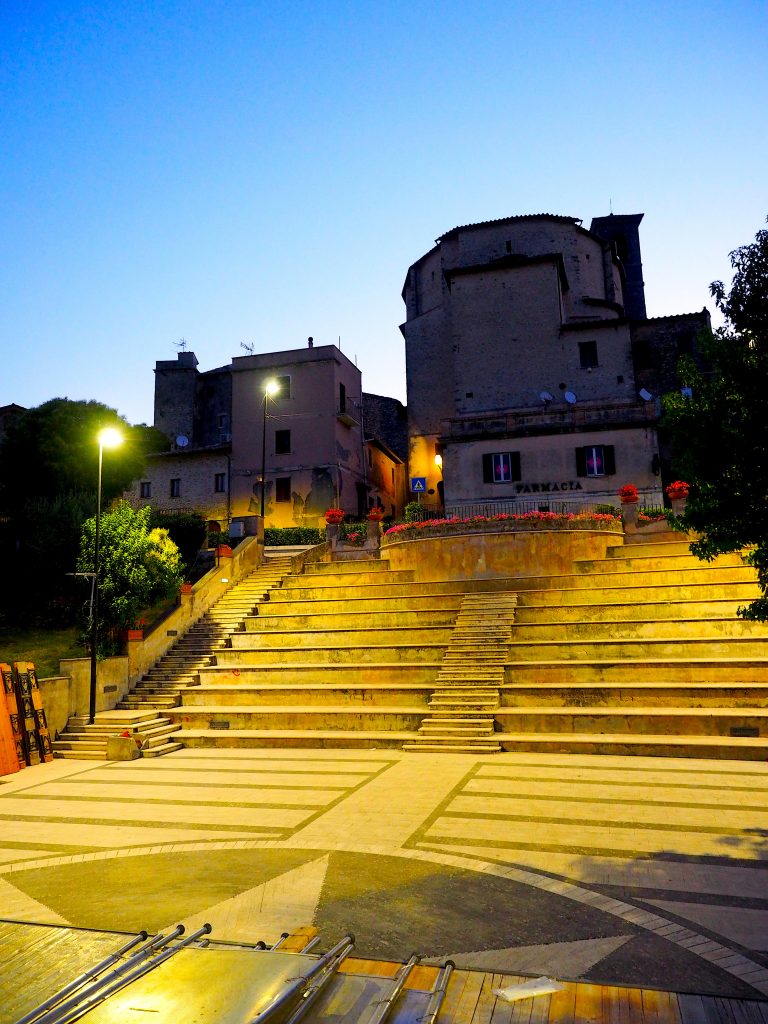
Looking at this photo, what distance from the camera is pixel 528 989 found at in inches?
157

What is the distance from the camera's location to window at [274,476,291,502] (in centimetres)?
4016

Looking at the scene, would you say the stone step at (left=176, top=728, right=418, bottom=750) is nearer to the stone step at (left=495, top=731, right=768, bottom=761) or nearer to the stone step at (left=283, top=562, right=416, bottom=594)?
the stone step at (left=495, top=731, right=768, bottom=761)

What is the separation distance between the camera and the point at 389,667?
54.2 feet

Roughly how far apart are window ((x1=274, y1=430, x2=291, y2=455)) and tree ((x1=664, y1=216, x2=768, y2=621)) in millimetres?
34665

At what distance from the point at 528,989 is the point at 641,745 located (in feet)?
30.9

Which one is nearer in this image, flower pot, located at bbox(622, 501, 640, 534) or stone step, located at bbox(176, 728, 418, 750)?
stone step, located at bbox(176, 728, 418, 750)

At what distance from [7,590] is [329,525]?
12.7 metres

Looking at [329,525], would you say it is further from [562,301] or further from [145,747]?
[562,301]

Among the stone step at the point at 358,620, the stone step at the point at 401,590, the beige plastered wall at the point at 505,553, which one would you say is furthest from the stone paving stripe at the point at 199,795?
the beige plastered wall at the point at 505,553

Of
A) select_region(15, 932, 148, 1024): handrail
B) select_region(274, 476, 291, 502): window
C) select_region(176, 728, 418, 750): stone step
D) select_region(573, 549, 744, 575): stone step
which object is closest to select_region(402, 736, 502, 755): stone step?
select_region(176, 728, 418, 750): stone step

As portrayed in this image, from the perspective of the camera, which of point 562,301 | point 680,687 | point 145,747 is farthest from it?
point 562,301

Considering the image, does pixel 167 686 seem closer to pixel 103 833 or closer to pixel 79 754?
pixel 79 754

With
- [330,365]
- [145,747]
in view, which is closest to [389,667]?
[145,747]

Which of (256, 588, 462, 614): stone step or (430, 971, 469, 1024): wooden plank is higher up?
(256, 588, 462, 614): stone step
